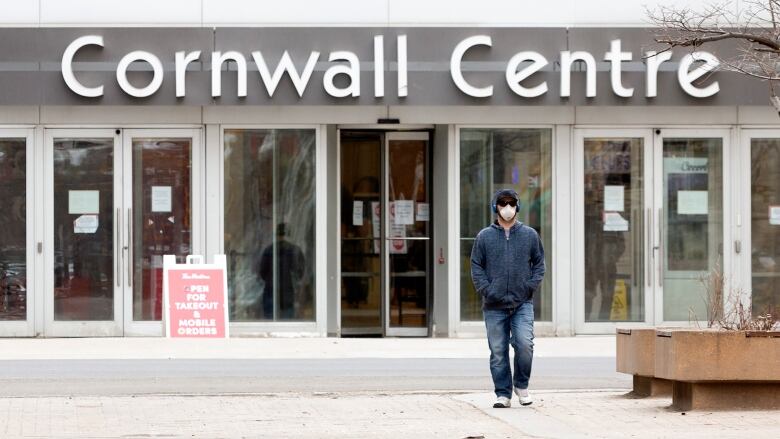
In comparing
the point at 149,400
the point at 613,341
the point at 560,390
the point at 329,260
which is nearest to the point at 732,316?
the point at 560,390

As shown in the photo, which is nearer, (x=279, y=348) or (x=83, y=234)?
(x=279, y=348)

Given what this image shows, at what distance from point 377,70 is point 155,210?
3726 mm

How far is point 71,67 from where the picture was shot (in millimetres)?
19281

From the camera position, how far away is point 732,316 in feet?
39.8

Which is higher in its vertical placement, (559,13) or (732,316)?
(559,13)

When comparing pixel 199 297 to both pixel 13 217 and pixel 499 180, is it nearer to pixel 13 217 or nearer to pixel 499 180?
pixel 13 217

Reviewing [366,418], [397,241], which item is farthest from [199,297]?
[366,418]

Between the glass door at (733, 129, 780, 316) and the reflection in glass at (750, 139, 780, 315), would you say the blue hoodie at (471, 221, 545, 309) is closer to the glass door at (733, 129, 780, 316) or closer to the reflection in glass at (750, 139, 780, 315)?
the glass door at (733, 129, 780, 316)

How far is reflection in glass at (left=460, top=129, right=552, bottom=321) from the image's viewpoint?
20219mm

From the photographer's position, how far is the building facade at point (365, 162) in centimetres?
1939

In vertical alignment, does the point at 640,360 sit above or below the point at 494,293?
below

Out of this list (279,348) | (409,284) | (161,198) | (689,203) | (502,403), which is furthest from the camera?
(409,284)

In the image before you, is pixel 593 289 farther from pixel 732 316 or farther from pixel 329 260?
pixel 732 316

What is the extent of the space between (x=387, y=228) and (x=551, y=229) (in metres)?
2.35
